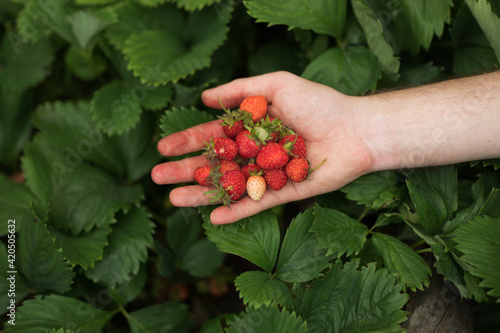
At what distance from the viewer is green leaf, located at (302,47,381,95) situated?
1575 millimetres

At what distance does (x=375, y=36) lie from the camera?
1.44 metres

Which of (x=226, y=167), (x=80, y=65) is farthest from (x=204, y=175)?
(x=80, y=65)

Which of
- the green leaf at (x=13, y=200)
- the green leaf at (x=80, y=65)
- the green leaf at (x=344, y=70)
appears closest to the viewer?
the green leaf at (x=344, y=70)

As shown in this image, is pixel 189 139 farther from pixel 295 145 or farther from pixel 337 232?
pixel 337 232

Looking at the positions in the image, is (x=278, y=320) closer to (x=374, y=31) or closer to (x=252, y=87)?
(x=252, y=87)

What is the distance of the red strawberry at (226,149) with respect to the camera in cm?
133

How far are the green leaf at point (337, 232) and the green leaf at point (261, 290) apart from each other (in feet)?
0.68

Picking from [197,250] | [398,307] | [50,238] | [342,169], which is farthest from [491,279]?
[50,238]

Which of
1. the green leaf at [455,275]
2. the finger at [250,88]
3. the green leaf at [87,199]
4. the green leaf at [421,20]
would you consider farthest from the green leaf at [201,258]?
the green leaf at [421,20]

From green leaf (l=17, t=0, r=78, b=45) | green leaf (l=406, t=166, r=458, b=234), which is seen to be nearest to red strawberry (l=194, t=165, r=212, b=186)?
green leaf (l=406, t=166, r=458, b=234)

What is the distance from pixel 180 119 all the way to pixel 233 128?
0.92 feet

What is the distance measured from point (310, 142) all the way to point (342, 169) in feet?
0.59

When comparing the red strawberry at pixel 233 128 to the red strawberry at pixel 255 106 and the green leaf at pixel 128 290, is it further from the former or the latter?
the green leaf at pixel 128 290

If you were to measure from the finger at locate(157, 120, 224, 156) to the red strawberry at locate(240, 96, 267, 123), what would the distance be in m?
0.17
